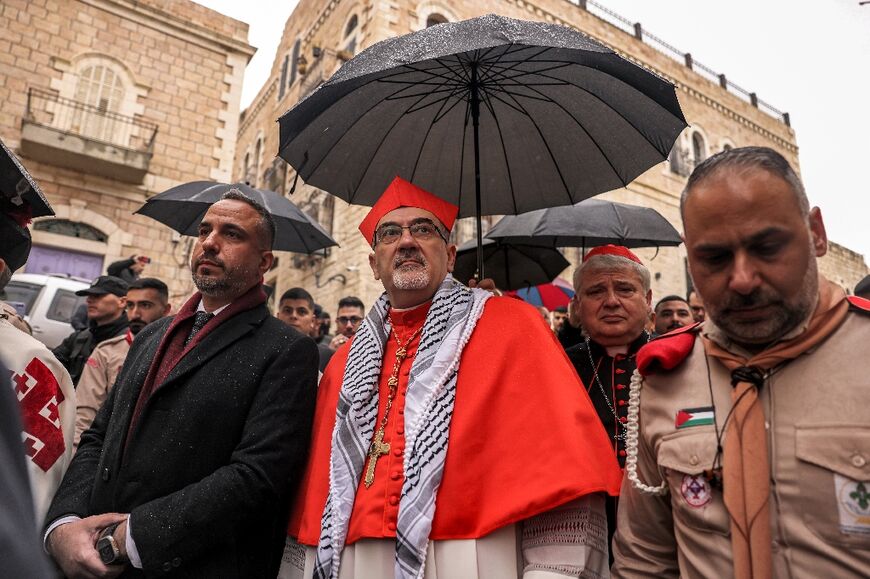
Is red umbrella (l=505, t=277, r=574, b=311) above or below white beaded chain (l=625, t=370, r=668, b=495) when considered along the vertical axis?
above

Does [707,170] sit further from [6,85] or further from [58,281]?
[6,85]

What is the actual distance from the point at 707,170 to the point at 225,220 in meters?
1.94

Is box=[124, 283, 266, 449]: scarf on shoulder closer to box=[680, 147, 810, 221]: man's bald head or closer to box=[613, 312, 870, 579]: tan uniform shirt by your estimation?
box=[613, 312, 870, 579]: tan uniform shirt

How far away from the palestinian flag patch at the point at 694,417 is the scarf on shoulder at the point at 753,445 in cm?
6

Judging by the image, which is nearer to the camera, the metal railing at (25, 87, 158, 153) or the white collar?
the white collar

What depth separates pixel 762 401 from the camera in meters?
1.25

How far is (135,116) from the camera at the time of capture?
12.3 metres

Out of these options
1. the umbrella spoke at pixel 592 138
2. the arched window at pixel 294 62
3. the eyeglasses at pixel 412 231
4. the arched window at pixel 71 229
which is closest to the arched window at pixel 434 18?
the arched window at pixel 294 62

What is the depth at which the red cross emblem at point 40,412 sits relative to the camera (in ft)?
6.96

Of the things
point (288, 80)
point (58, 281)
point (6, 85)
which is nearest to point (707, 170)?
point (58, 281)

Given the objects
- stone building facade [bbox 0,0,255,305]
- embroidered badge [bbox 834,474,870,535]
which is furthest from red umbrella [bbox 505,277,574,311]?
stone building facade [bbox 0,0,255,305]

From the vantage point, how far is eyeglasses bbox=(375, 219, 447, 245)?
2391 mm

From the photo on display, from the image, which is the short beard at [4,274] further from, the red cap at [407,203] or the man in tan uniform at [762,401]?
the man in tan uniform at [762,401]

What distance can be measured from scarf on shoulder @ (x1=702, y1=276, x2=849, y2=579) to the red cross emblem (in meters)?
2.36
